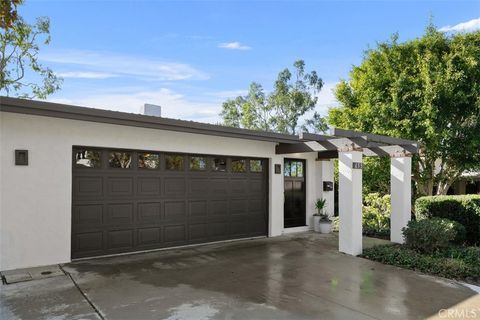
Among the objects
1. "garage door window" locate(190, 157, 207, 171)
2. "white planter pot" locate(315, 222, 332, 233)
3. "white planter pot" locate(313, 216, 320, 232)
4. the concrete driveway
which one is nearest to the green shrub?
the concrete driveway

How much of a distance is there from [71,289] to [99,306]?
34.6 inches

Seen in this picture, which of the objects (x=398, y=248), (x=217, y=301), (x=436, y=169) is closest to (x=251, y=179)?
(x=398, y=248)

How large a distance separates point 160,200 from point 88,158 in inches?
67.7

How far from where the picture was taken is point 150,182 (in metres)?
7.32

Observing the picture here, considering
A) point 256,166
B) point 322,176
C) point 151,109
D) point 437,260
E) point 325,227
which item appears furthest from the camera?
point 322,176

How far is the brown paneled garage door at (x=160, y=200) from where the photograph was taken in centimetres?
657

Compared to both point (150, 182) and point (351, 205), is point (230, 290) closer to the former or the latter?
point (150, 182)

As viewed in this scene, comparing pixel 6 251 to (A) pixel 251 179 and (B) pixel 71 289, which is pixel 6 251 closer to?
(B) pixel 71 289

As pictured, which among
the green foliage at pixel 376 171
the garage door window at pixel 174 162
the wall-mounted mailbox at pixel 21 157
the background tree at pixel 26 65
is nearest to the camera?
the wall-mounted mailbox at pixel 21 157

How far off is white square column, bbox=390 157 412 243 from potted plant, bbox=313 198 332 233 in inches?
71.2

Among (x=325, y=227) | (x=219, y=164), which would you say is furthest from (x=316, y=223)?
(x=219, y=164)

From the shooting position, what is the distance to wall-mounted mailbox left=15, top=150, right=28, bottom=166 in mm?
5712

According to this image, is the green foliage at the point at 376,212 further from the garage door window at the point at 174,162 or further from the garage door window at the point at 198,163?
the garage door window at the point at 174,162

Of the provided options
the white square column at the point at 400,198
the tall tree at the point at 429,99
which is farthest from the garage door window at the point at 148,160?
the tall tree at the point at 429,99
